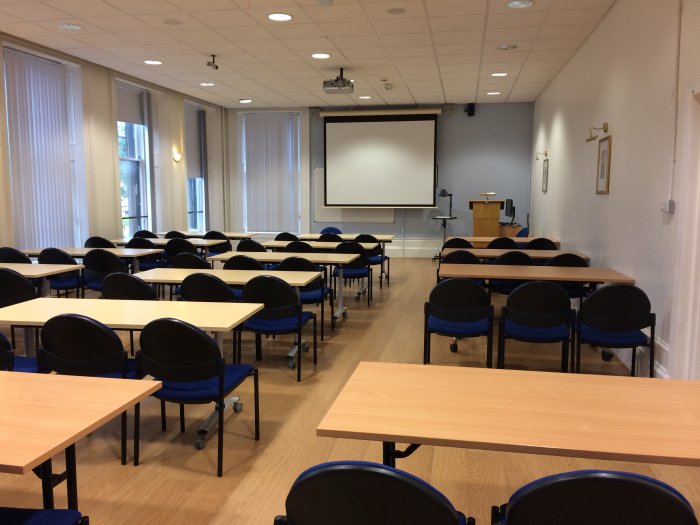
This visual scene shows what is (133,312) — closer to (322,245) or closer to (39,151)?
(322,245)

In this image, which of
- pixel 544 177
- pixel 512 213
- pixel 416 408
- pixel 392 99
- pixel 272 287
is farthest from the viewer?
pixel 392 99

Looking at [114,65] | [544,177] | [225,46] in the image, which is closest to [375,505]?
[225,46]

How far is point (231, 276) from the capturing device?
4887mm

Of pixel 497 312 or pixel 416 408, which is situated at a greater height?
pixel 416 408

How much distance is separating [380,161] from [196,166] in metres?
4.20

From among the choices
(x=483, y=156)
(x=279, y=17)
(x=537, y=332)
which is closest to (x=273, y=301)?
(x=537, y=332)

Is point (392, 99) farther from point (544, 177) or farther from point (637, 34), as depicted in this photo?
point (637, 34)

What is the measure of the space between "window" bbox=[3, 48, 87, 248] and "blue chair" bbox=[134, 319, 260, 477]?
5.67 m

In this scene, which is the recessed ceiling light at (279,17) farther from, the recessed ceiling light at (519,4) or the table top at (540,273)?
the table top at (540,273)

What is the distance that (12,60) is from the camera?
7285 mm

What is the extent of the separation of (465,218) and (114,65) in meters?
7.71

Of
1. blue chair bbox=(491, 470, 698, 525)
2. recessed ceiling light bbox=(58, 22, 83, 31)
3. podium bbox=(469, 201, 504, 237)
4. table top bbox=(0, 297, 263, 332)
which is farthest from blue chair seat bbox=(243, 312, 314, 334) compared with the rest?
podium bbox=(469, 201, 504, 237)

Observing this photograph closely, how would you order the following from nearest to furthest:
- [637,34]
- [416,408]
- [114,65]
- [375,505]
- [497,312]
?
[375,505], [416,408], [637,34], [497,312], [114,65]

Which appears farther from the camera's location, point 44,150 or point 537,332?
point 44,150
